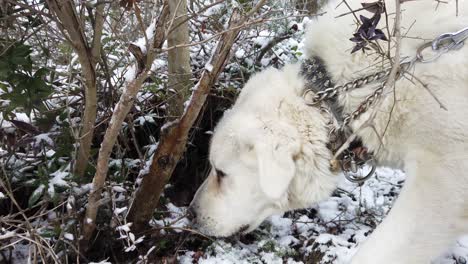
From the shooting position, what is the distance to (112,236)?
309 centimetres

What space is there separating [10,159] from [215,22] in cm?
A: 176

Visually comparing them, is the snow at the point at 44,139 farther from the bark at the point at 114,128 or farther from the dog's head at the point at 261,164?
the dog's head at the point at 261,164

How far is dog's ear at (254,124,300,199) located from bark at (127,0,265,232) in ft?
1.35

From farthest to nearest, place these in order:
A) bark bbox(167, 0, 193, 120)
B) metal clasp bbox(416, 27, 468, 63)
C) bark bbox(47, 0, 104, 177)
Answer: bark bbox(167, 0, 193, 120), bark bbox(47, 0, 104, 177), metal clasp bbox(416, 27, 468, 63)

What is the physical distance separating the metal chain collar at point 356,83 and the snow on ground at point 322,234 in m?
0.69

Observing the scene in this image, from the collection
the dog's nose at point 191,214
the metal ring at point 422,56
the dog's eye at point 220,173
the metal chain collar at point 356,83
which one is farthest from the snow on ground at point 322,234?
the metal ring at point 422,56

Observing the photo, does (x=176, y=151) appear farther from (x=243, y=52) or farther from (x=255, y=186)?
(x=243, y=52)

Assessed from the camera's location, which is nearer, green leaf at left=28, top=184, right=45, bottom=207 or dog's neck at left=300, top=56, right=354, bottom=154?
dog's neck at left=300, top=56, right=354, bottom=154

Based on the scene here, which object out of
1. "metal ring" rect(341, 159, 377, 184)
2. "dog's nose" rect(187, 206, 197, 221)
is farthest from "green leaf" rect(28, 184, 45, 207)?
"metal ring" rect(341, 159, 377, 184)

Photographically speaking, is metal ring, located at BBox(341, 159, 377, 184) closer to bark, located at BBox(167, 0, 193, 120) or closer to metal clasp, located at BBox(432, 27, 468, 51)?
metal clasp, located at BBox(432, 27, 468, 51)

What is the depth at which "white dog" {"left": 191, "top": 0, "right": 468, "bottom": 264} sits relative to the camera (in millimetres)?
2521

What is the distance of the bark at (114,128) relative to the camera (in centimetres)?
234

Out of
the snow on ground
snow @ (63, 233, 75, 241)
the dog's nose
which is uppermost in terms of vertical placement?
the dog's nose

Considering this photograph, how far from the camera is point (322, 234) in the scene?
355 cm
